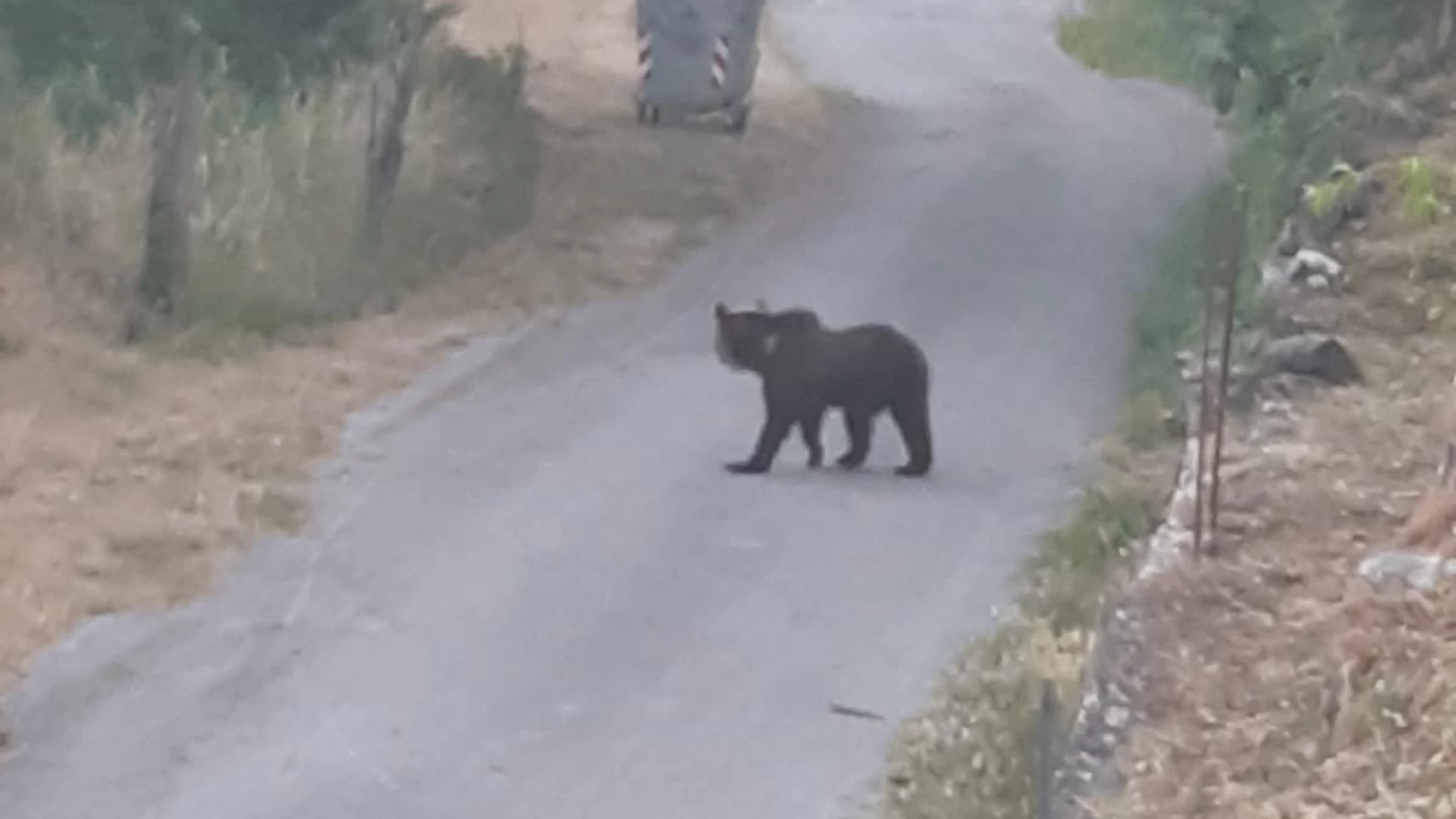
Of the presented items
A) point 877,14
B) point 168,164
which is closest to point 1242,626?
point 168,164

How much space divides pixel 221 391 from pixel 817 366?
3130mm

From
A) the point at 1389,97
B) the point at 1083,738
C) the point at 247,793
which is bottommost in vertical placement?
the point at 247,793

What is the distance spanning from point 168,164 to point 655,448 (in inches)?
163

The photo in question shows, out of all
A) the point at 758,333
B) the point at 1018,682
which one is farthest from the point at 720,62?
the point at 1018,682

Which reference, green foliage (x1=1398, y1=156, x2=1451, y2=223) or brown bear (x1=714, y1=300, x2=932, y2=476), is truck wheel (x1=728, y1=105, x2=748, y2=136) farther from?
brown bear (x1=714, y1=300, x2=932, y2=476)

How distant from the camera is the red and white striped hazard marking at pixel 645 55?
73.8 ft

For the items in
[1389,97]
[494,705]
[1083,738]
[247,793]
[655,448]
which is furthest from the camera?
[1389,97]

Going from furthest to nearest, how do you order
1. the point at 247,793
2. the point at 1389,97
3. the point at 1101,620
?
1. the point at 1389,97
2. the point at 247,793
3. the point at 1101,620

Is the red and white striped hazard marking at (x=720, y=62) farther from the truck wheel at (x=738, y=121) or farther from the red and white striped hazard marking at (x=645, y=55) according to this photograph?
the red and white striped hazard marking at (x=645, y=55)

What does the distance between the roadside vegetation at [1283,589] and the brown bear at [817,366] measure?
96cm

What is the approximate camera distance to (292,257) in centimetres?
1548

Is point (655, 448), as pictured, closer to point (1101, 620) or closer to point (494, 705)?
point (494, 705)

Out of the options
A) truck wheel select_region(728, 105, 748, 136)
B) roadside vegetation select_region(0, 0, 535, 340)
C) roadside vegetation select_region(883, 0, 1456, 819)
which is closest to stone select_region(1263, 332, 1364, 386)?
roadside vegetation select_region(883, 0, 1456, 819)

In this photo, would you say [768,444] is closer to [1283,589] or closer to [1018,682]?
[1018,682]
